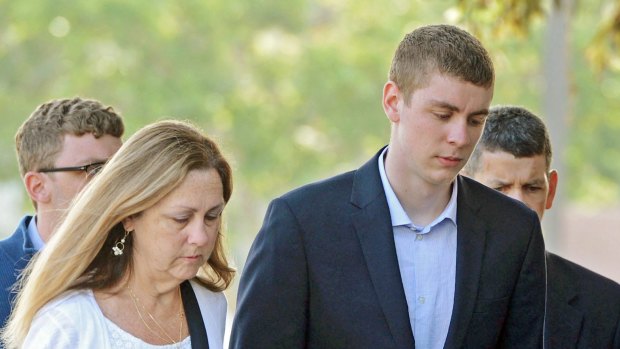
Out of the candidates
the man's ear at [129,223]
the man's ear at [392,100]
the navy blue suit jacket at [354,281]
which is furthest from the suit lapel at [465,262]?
the man's ear at [129,223]

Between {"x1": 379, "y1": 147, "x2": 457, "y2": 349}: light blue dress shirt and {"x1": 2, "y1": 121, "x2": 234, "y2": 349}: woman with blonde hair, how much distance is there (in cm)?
59

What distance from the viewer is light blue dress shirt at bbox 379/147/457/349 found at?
3.71 m

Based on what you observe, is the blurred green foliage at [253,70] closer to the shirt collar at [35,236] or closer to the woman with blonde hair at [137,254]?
the shirt collar at [35,236]

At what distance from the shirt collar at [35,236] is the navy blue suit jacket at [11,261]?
15 millimetres

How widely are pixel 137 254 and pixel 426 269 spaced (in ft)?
3.10

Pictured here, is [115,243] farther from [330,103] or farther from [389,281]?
[330,103]

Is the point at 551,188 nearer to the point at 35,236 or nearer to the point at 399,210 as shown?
the point at 399,210

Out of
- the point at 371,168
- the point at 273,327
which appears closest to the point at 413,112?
the point at 371,168

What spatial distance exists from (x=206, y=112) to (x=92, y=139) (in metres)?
11.6

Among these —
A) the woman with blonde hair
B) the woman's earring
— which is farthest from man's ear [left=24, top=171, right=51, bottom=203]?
the woman's earring

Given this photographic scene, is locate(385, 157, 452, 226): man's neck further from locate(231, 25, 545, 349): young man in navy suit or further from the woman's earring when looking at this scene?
the woman's earring

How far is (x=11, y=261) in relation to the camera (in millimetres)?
4688

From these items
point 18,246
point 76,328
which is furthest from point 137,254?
point 18,246

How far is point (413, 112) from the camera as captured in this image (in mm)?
3699
